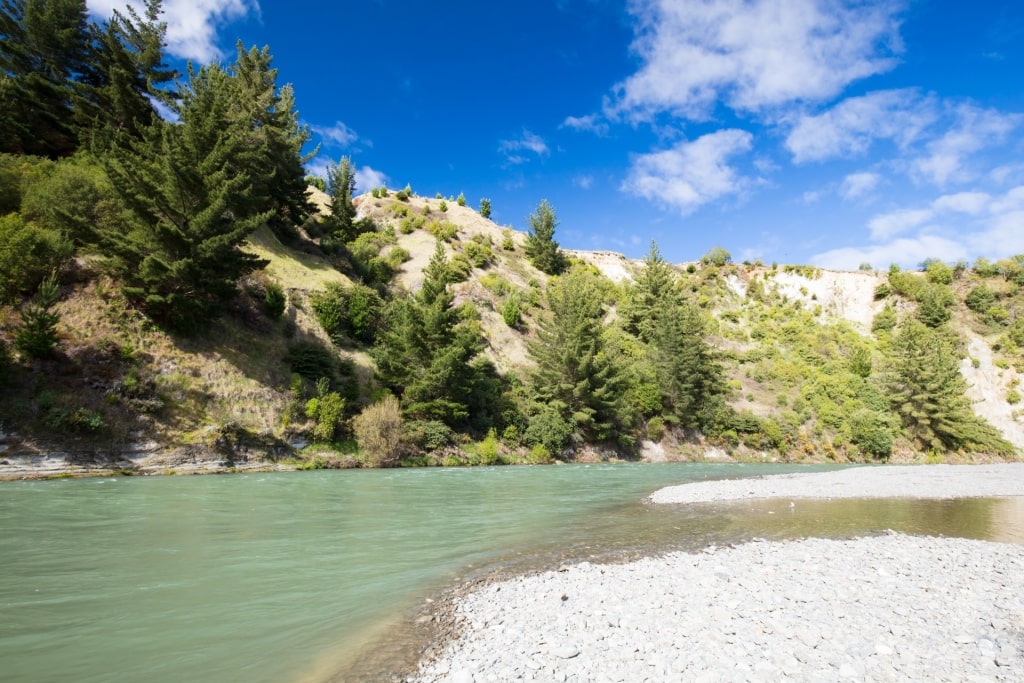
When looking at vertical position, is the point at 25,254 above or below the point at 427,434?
above

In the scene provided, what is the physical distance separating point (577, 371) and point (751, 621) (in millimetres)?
27416

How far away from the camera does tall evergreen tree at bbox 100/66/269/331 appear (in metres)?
21.8

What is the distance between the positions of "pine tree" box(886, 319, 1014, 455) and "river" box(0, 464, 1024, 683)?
30.1 m

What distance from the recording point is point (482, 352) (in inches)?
1463

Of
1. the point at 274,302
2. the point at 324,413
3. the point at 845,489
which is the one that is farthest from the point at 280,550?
the point at 274,302

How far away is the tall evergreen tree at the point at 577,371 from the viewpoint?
32.1 m

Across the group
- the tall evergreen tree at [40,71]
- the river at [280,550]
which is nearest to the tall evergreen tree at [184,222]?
the river at [280,550]

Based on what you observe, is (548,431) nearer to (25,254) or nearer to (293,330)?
(293,330)

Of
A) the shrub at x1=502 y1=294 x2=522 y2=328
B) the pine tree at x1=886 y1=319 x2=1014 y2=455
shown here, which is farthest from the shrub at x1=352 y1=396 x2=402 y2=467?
the pine tree at x1=886 y1=319 x2=1014 y2=455

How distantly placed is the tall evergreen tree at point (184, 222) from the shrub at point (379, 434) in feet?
31.8

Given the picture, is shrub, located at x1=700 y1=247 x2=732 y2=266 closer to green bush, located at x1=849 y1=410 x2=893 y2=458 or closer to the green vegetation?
the green vegetation

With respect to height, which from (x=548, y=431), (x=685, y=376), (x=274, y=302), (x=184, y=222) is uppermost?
(x=184, y=222)

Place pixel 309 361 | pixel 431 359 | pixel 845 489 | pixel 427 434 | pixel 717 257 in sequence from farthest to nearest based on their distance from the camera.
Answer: pixel 717 257, pixel 431 359, pixel 309 361, pixel 427 434, pixel 845 489

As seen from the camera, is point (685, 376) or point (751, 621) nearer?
point (751, 621)
